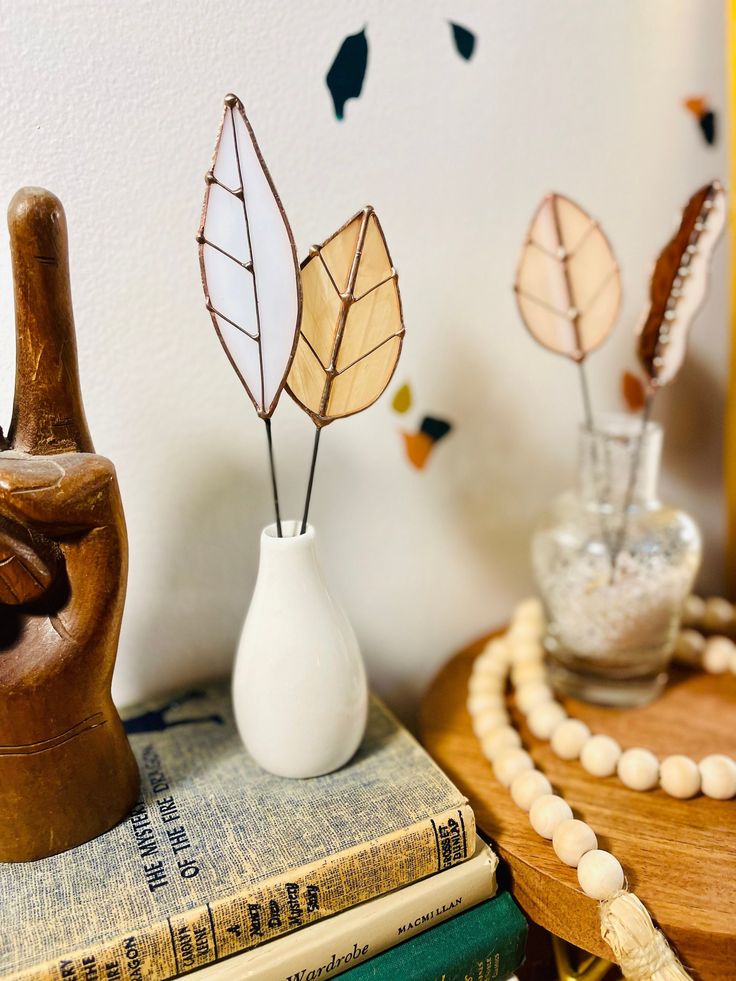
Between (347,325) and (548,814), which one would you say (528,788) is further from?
(347,325)

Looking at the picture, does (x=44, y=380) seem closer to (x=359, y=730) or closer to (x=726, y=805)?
→ (x=359, y=730)

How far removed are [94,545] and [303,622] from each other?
0.55 ft

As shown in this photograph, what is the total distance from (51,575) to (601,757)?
18.3 inches

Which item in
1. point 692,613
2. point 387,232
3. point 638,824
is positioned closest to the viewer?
point 638,824

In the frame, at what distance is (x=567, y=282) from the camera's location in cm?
69

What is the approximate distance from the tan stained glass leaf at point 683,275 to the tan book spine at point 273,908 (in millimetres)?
438

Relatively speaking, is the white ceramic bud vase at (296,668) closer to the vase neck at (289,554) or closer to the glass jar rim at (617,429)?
the vase neck at (289,554)

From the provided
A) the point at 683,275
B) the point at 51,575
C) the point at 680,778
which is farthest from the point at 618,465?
the point at 51,575

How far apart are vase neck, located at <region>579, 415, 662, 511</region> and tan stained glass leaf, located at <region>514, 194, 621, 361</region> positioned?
0.09m

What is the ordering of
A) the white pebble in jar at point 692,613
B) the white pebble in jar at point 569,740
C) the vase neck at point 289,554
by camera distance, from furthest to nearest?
the white pebble in jar at point 692,613, the white pebble in jar at point 569,740, the vase neck at point 289,554

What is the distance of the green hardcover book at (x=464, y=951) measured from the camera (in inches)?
20.3

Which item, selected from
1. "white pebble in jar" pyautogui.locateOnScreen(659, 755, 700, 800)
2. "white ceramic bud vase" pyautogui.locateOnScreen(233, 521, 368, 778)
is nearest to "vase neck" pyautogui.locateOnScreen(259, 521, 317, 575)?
"white ceramic bud vase" pyautogui.locateOnScreen(233, 521, 368, 778)

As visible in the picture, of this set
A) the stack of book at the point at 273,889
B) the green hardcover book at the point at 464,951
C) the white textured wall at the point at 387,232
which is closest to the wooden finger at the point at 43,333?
the white textured wall at the point at 387,232

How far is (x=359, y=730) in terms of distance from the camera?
618 mm
